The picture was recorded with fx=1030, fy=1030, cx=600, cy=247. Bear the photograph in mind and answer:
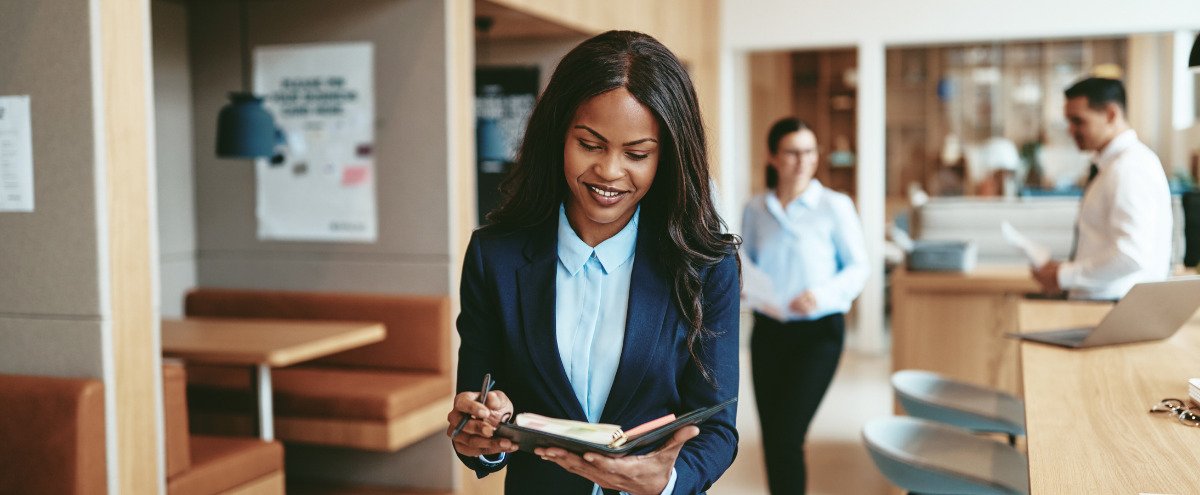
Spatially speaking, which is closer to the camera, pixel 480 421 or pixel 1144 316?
pixel 480 421

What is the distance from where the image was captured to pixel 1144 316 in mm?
2805

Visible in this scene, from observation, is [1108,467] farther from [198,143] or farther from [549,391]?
[198,143]

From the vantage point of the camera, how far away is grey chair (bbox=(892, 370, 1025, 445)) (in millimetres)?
3145

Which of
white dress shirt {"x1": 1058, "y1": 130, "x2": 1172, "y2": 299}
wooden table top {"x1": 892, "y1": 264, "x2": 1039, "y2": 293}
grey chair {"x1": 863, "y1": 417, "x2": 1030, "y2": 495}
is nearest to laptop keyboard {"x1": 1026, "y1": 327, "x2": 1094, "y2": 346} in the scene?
grey chair {"x1": 863, "y1": 417, "x2": 1030, "y2": 495}

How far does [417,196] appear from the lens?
4.52 meters

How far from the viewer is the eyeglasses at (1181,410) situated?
2018 mm

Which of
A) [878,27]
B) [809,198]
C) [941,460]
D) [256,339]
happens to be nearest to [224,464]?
[256,339]

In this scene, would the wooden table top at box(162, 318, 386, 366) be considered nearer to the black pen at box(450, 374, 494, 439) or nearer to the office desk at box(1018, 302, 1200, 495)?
the black pen at box(450, 374, 494, 439)

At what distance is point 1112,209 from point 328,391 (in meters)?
3.07

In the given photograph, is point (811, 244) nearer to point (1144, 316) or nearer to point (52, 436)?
point (1144, 316)

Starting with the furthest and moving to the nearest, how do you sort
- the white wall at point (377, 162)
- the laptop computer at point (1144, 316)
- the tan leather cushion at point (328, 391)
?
the white wall at point (377, 162) → the tan leather cushion at point (328, 391) → the laptop computer at point (1144, 316)

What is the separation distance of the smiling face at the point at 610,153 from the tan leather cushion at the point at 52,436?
1794 millimetres

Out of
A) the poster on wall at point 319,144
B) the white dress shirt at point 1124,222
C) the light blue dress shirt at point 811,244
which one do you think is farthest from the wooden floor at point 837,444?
the poster on wall at point 319,144

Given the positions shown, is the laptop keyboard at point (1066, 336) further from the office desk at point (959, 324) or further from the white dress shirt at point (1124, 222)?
the office desk at point (959, 324)
